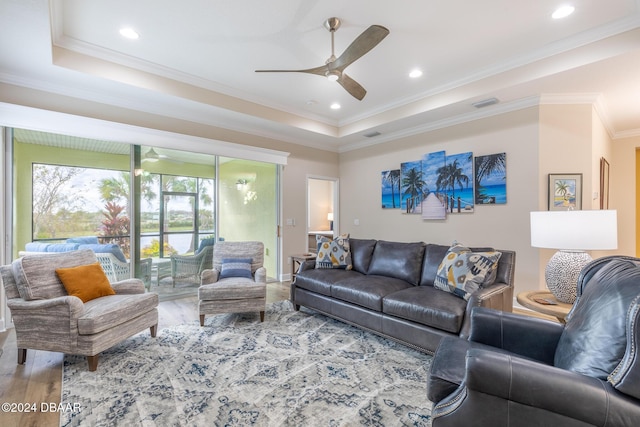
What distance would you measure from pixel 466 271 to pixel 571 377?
1.60 m

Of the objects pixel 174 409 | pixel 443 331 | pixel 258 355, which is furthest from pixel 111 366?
pixel 443 331

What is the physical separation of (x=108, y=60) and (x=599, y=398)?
4.74 metres

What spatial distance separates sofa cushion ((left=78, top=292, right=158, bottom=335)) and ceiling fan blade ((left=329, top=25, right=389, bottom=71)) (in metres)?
2.80

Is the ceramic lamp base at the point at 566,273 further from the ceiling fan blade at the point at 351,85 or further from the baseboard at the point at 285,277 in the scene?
the baseboard at the point at 285,277

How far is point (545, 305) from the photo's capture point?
83.9 inches

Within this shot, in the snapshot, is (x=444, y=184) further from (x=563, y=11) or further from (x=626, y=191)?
(x=626, y=191)

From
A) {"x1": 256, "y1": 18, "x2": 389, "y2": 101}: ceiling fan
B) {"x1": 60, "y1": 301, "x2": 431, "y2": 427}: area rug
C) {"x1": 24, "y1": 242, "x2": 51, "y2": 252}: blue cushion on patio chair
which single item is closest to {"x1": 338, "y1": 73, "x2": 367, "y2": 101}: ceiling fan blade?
{"x1": 256, "y1": 18, "x2": 389, "y2": 101}: ceiling fan

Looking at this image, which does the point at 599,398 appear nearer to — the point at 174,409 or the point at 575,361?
the point at 575,361

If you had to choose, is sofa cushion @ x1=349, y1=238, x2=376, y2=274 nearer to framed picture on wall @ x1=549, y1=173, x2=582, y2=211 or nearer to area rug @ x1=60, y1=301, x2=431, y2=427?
area rug @ x1=60, y1=301, x2=431, y2=427

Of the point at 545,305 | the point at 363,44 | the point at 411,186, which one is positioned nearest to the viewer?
the point at 545,305

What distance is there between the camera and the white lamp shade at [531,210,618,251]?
2111mm

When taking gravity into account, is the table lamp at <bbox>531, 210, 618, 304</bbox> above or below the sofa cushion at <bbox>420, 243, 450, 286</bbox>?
above

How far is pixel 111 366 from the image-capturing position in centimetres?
240

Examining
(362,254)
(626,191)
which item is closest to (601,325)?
(362,254)
